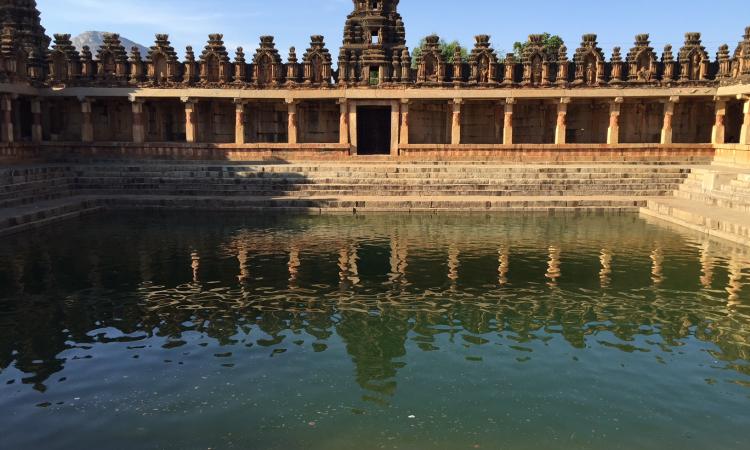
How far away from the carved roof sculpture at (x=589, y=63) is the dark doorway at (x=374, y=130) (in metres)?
9.71

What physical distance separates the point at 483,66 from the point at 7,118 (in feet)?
70.6

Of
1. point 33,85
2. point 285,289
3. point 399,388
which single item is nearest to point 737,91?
point 285,289

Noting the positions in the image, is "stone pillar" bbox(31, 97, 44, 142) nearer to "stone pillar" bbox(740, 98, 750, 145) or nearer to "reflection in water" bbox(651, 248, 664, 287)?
"reflection in water" bbox(651, 248, 664, 287)

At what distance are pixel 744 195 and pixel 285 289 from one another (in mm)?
16421

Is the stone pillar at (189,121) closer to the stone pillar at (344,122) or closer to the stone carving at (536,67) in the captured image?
the stone pillar at (344,122)

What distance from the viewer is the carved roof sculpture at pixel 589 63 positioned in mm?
29719

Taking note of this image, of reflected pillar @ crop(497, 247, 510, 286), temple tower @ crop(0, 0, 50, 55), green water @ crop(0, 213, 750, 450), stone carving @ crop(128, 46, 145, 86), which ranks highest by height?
temple tower @ crop(0, 0, 50, 55)

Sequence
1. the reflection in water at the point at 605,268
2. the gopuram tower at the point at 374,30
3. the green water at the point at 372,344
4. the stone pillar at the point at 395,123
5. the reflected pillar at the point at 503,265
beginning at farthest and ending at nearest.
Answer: the gopuram tower at the point at 374,30 → the stone pillar at the point at 395,123 → the reflected pillar at the point at 503,265 → the reflection in water at the point at 605,268 → the green water at the point at 372,344

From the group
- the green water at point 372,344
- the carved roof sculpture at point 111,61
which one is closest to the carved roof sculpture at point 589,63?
the green water at point 372,344

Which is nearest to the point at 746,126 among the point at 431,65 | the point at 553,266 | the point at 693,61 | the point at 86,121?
the point at 693,61

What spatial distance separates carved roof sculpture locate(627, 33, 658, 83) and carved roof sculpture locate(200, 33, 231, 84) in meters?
19.8

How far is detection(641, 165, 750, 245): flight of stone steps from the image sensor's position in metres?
17.0

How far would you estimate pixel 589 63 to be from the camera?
98.5 ft

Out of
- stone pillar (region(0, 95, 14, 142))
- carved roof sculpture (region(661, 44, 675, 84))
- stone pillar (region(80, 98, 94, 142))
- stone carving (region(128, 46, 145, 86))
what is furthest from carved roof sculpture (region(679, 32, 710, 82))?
stone pillar (region(0, 95, 14, 142))
